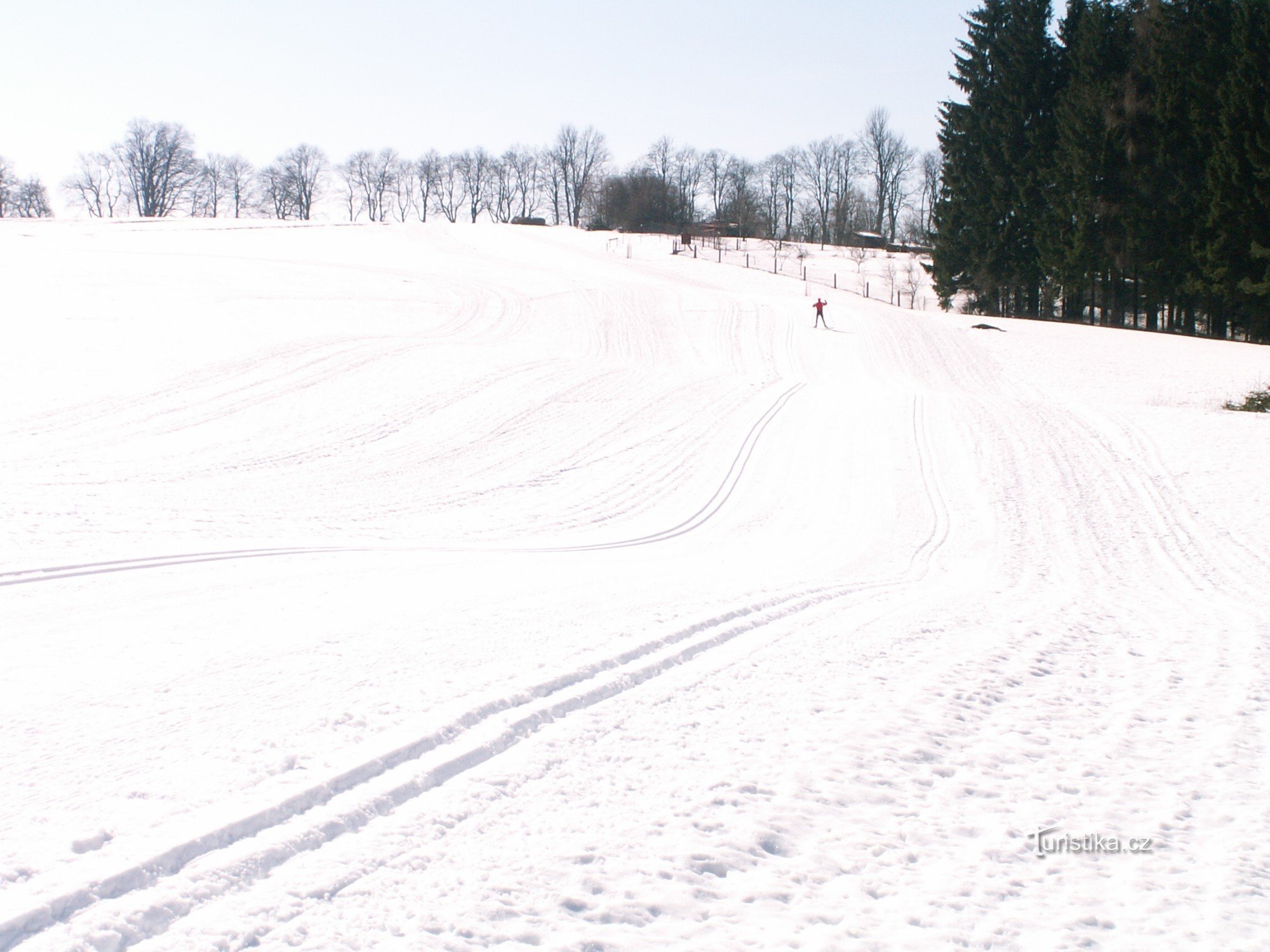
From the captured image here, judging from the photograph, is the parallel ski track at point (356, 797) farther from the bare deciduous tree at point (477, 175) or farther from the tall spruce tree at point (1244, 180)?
the bare deciduous tree at point (477, 175)

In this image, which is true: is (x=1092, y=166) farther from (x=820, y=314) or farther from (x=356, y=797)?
(x=356, y=797)

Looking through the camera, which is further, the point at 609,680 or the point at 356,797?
→ the point at 609,680

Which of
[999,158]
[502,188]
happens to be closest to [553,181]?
[502,188]

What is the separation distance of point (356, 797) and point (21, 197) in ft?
323

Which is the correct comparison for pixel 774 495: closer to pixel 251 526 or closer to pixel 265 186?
pixel 251 526

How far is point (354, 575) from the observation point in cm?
714

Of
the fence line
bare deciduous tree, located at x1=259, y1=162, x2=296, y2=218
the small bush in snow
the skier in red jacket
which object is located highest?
bare deciduous tree, located at x1=259, y1=162, x2=296, y2=218

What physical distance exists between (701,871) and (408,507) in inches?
330

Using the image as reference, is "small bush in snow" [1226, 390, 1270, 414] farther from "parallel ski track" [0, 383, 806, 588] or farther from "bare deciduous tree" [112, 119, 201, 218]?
"bare deciduous tree" [112, 119, 201, 218]

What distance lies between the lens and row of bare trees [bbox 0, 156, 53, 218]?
78938 mm

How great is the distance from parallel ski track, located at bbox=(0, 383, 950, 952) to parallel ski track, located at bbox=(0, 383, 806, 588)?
3.61 metres

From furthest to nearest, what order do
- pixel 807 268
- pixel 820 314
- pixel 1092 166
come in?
1. pixel 807 268
2. pixel 1092 166
3. pixel 820 314

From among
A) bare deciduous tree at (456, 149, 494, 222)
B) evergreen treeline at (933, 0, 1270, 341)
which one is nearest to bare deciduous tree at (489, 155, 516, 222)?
bare deciduous tree at (456, 149, 494, 222)

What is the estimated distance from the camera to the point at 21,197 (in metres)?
80.7
